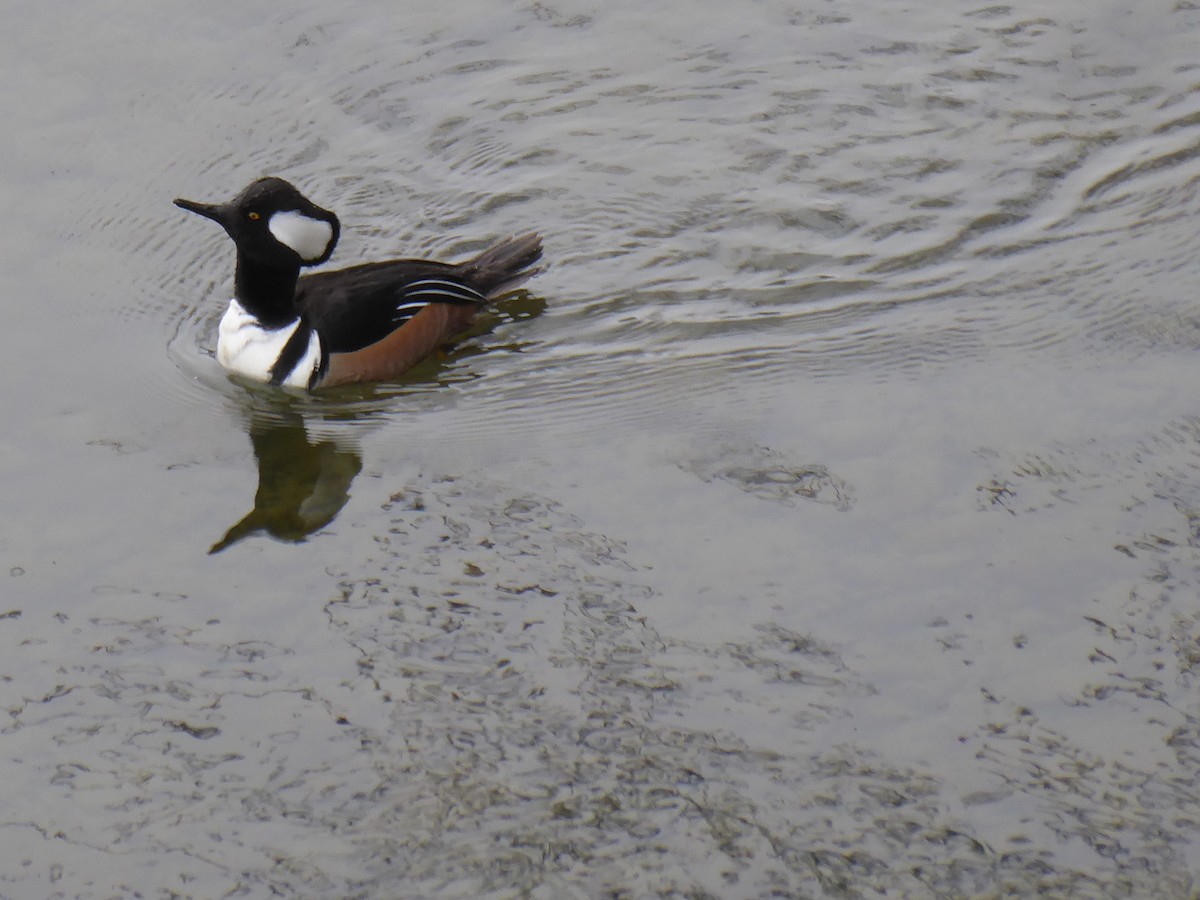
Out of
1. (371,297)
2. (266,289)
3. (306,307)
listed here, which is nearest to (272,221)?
(266,289)

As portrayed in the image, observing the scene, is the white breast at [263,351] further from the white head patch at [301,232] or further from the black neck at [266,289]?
the white head patch at [301,232]

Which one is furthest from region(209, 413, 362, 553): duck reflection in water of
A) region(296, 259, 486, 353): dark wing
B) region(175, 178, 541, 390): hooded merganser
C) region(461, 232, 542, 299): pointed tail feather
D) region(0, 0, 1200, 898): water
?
region(461, 232, 542, 299): pointed tail feather

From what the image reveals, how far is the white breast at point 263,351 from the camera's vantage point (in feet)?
26.3

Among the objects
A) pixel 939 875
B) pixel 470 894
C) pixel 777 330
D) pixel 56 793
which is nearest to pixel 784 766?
pixel 939 875

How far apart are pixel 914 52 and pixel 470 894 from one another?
724 centimetres

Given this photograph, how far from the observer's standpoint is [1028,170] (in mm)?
9453

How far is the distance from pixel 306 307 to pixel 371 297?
1.12 ft

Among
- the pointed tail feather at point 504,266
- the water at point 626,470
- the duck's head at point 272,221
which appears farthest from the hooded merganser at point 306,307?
the pointed tail feather at point 504,266

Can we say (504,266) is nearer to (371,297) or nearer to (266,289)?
(371,297)

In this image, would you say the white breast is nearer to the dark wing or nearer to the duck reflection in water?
the dark wing

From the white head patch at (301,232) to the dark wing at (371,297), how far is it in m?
0.24

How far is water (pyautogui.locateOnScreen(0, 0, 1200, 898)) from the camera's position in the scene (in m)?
5.40

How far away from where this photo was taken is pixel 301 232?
805 centimetres

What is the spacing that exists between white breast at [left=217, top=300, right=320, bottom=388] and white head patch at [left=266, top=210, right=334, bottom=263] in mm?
379
